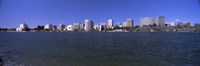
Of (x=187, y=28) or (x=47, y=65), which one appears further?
(x=187, y=28)

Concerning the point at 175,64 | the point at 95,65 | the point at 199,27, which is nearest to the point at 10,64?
the point at 95,65

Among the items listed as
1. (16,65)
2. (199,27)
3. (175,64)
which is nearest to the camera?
(16,65)

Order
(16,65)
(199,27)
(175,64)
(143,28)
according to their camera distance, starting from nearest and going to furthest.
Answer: (16,65) < (175,64) < (199,27) < (143,28)

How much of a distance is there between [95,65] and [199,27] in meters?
141

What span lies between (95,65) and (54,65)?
2.34m

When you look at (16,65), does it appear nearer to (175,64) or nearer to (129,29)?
(175,64)

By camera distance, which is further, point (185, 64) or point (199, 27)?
point (199, 27)

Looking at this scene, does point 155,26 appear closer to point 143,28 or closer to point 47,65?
point 143,28

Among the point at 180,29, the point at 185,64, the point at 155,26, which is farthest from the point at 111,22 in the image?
the point at 185,64

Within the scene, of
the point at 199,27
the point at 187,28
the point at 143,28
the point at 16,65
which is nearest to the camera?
the point at 16,65

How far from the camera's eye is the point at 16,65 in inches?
533

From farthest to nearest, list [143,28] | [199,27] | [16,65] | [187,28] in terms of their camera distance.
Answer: [143,28] → [187,28] → [199,27] → [16,65]

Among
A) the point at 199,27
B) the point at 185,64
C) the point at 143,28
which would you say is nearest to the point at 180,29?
the point at 143,28

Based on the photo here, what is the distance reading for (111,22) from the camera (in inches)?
7844
